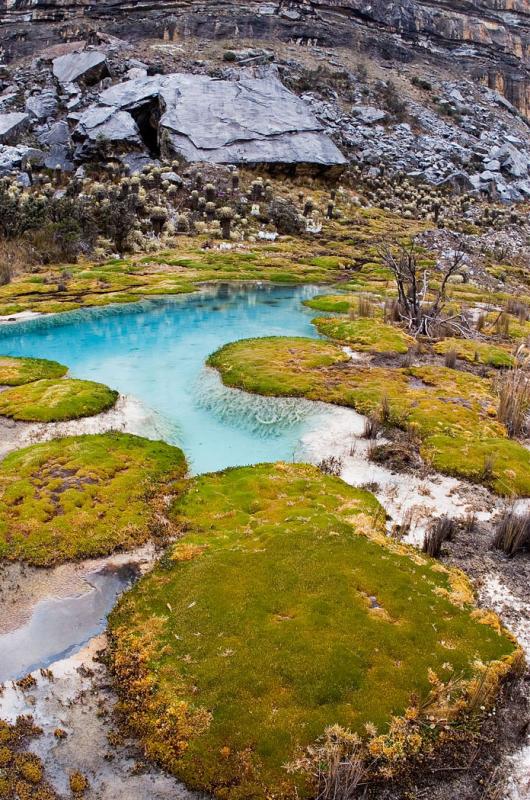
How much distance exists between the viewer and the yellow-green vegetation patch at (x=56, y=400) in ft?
50.6

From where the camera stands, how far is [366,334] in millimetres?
24547

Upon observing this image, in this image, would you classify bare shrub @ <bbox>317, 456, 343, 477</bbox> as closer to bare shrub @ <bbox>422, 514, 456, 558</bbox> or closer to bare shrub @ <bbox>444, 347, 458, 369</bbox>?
bare shrub @ <bbox>422, 514, 456, 558</bbox>

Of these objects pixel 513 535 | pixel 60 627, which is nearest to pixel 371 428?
pixel 513 535

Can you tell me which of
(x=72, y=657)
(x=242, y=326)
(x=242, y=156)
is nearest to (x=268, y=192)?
(x=242, y=156)

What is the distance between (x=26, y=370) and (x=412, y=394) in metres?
12.8

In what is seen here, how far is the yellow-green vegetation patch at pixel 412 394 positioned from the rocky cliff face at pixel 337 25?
76.7 meters

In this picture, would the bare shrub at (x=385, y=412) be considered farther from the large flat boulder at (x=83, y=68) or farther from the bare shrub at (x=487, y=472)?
the large flat boulder at (x=83, y=68)

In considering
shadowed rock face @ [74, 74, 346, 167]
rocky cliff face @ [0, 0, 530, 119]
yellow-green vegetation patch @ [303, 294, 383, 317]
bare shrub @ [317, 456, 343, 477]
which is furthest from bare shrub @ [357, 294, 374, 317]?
rocky cliff face @ [0, 0, 530, 119]

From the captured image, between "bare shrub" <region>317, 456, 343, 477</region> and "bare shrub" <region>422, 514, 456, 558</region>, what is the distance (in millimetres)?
2872

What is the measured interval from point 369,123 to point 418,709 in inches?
3074

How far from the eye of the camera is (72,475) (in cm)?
1220

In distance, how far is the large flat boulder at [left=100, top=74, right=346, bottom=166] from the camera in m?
60.2

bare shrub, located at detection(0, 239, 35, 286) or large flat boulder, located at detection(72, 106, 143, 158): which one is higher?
large flat boulder, located at detection(72, 106, 143, 158)

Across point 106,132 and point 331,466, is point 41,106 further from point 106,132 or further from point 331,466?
point 331,466
